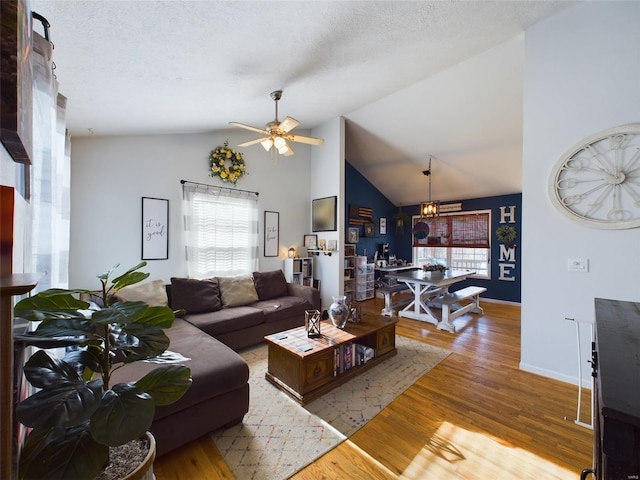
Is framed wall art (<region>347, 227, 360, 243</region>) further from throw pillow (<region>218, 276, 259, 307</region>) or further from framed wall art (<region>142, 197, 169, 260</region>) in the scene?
framed wall art (<region>142, 197, 169, 260</region>)

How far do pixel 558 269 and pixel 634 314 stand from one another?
52.0 inches

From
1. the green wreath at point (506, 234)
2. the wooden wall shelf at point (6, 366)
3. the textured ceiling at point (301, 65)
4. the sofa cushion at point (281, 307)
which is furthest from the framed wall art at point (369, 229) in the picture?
the wooden wall shelf at point (6, 366)

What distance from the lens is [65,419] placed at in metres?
0.65

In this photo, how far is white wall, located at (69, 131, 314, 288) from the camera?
297cm

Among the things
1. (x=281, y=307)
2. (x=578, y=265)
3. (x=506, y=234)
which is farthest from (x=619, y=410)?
(x=506, y=234)

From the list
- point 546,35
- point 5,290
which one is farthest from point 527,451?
point 546,35

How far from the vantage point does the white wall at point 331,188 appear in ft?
15.2

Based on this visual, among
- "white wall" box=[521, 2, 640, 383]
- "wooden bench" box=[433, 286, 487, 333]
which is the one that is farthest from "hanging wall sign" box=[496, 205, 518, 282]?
"white wall" box=[521, 2, 640, 383]

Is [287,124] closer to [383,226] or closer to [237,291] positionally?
[237,291]

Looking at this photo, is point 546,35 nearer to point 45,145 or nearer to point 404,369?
point 404,369

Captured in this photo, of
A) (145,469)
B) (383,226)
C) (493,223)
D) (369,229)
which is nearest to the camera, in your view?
(145,469)

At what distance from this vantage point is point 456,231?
651 centimetres

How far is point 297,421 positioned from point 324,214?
3462mm

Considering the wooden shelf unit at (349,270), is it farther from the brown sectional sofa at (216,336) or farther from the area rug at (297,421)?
the area rug at (297,421)
